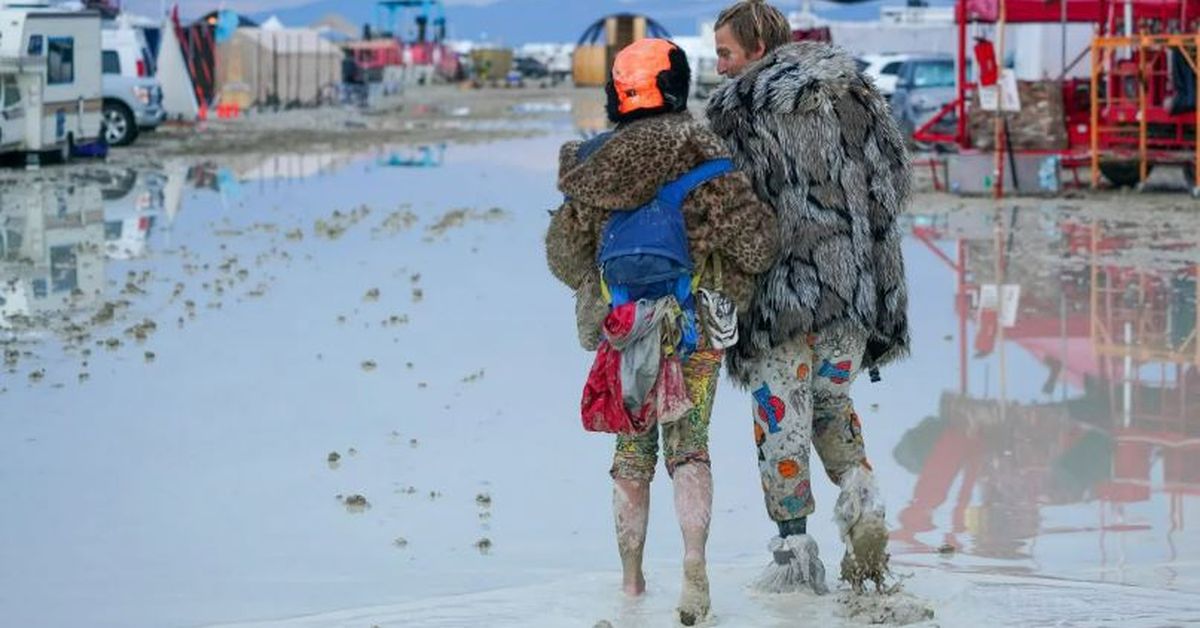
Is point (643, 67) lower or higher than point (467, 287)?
higher

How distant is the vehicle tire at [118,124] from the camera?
113 ft

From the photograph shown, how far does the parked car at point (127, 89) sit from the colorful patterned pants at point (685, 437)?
94.3 ft

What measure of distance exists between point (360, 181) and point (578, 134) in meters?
13.2

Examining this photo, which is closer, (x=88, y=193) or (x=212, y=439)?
(x=212, y=439)

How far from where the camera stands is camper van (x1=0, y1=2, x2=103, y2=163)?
27.1 metres

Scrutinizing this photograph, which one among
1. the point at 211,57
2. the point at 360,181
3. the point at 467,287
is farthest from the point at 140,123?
the point at 467,287

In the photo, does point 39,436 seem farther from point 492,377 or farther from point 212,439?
point 492,377

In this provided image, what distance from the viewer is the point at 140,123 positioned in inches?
1436

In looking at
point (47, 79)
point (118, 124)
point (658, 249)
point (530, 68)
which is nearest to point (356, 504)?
point (658, 249)

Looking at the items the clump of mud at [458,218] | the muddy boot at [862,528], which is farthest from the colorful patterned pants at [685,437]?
the clump of mud at [458,218]

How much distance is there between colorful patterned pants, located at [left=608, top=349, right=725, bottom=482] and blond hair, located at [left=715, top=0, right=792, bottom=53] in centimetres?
86

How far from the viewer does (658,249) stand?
5.77 m

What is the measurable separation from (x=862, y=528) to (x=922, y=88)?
2748 cm

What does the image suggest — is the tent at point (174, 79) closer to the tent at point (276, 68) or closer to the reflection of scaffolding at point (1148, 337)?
the tent at point (276, 68)
